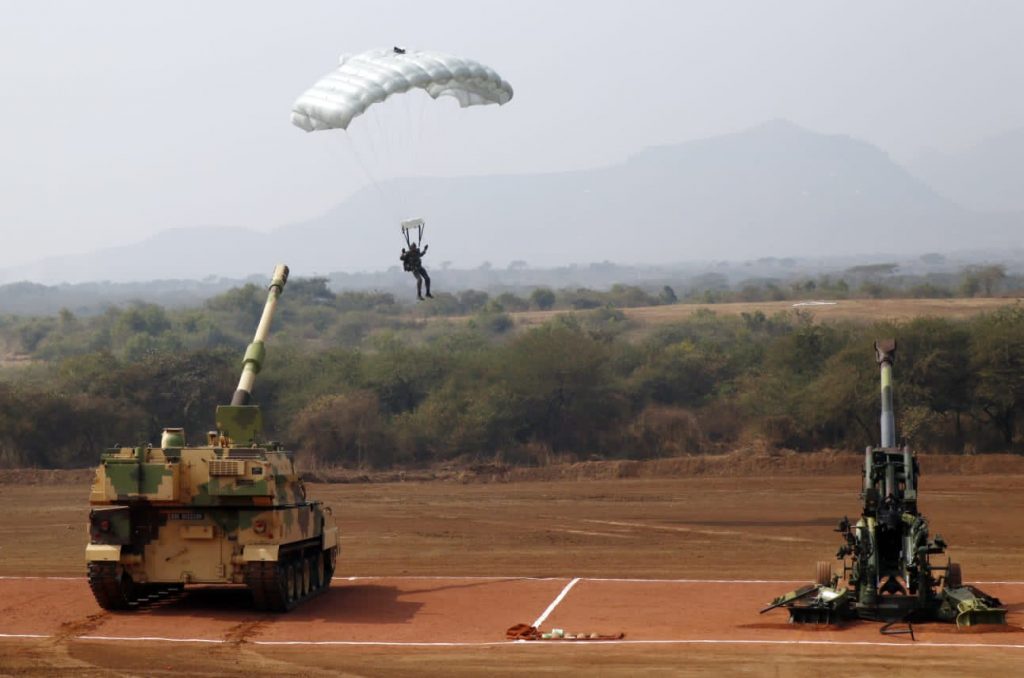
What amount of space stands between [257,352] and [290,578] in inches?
165

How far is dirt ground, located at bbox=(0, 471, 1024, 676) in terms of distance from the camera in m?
17.1

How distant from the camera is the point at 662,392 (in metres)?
54.9

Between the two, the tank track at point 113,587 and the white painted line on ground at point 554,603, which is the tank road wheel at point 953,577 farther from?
the tank track at point 113,587

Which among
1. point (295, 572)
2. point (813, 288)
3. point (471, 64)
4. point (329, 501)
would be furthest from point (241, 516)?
point (813, 288)

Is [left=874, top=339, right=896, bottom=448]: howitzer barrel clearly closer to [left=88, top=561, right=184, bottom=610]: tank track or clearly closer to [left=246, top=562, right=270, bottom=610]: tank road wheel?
[left=246, top=562, right=270, bottom=610]: tank road wheel

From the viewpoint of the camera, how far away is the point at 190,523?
801 inches

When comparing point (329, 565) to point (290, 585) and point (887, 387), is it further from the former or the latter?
point (887, 387)

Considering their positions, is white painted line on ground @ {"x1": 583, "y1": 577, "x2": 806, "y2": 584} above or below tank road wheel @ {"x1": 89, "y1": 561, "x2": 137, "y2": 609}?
below

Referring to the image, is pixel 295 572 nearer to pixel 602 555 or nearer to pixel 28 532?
pixel 602 555

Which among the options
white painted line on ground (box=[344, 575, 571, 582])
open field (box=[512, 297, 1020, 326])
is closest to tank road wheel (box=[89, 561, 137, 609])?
white painted line on ground (box=[344, 575, 571, 582])

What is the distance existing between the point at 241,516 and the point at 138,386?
34.2 metres

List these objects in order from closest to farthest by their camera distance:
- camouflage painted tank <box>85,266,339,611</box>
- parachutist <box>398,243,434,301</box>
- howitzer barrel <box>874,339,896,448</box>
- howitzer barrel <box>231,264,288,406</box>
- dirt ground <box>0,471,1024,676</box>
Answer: dirt ground <box>0,471,1024,676</box>, howitzer barrel <box>874,339,896,448</box>, camouflage painted tank <box>85,266,339,611</box>, howitzer barrel <box>231,264,288,406</box>, parachutist <box>398,243,434,301</box>

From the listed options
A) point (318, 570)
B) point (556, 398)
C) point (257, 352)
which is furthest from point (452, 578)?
point (556, 398)

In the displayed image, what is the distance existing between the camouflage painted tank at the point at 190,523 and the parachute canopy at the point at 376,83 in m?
8.95
